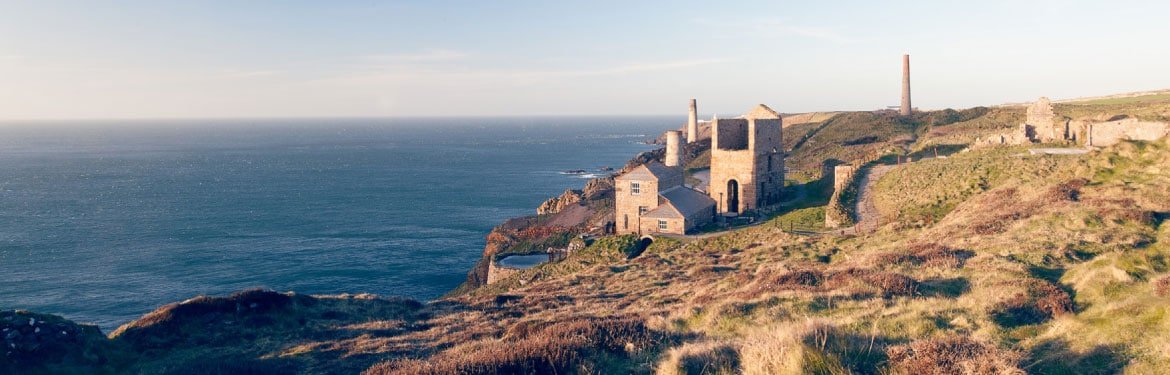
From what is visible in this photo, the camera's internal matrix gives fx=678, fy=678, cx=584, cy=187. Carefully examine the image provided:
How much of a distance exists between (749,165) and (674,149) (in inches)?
499

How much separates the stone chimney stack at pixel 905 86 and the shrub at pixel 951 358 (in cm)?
10164

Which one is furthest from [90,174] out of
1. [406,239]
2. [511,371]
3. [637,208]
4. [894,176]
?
[511,371]

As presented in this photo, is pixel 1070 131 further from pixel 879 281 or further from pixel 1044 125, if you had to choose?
pixel 879 281

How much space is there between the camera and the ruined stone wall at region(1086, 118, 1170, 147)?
3647 centimetres

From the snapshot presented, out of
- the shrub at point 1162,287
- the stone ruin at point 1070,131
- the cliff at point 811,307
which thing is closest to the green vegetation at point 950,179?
the cliff at point 811,307

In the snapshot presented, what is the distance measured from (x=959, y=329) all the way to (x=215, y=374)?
14.0 meters

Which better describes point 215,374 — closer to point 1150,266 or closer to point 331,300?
point 331,300

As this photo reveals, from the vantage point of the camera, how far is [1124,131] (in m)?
39.1

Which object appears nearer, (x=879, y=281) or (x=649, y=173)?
(x=879, y=281)

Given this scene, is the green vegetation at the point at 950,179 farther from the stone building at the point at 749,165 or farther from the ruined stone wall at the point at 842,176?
the stone building at the point at 749,165

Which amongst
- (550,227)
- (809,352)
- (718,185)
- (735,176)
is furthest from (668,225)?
(809,352)

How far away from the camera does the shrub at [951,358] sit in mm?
7840

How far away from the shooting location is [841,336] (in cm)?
962

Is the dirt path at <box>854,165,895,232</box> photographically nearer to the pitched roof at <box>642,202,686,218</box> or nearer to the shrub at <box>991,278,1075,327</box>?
the pitched roof at <box>642,202,686,218</box>
